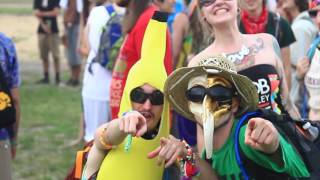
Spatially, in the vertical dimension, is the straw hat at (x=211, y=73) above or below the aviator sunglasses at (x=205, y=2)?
below

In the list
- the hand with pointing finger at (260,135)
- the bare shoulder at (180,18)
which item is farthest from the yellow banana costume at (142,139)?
the bare shoulder at (180,18)

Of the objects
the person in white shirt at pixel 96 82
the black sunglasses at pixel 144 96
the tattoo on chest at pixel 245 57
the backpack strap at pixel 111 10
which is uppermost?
the tattoo on chest at pixel 245 57

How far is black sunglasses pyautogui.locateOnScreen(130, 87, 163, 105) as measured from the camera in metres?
2.95

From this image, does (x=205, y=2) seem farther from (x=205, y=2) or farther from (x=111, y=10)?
(x=111, y=10)

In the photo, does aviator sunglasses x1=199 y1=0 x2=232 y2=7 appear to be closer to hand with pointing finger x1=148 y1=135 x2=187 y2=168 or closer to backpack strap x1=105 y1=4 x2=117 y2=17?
hand with pointing finger x1=148 y1=135 x2=187 y2=168

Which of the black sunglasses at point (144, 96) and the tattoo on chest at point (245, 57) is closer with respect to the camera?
the black sunglasses at point (144, 96)

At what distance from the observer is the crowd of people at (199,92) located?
8.55 feet

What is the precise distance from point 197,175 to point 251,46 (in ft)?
3.69

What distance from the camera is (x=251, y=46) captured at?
358cm

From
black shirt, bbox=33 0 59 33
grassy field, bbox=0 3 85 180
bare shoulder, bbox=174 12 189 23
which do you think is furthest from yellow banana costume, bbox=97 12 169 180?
black shirt, bbox=33 0 59 33

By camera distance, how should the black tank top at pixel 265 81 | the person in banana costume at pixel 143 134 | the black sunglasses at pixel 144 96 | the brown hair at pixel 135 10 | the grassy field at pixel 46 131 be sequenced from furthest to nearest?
the grassy field at pixel 46 131 → the brown hair at pixel 135 10 → the black tank top at pixel 265 81 → the black sunglasses at pixel 144 96 → the person in banana costume at pixel 143 134

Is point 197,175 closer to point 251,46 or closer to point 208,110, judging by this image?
point 208,110

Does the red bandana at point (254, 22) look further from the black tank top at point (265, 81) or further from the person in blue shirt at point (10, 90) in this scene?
the person in blue shirt at point (10, 90)

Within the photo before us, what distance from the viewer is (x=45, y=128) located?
8.60 metres
